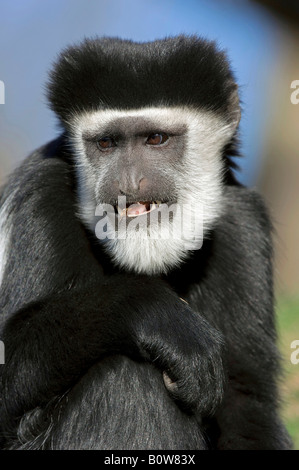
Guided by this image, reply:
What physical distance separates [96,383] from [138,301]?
15.6 inches

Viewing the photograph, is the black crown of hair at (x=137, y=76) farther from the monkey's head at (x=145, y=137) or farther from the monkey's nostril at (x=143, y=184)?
the monkey's nostril at (x=143, y=184)

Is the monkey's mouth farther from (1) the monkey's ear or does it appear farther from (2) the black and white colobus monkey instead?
(1) the monkey's ear

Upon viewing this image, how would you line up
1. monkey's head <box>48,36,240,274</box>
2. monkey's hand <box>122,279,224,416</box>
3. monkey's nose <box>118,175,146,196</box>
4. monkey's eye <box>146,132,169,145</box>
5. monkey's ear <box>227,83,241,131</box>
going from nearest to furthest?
monkey's hand <box>122,279,224,416</box>
monkey's nose <box>118,175,146,196</box>
monkey's head <box>48,36,240,274</box>
monkey's eye <box>146,132,169,145</box>
monkey's ear <box>227,83,241,131</box>

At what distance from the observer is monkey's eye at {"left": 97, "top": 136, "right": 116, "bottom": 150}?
11.3 ft

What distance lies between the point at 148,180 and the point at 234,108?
0.78 meters

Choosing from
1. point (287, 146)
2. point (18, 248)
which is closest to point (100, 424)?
point (18, 248)

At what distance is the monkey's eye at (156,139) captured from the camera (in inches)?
135

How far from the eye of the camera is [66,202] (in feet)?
11.8

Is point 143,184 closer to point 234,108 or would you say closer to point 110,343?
point 110,343

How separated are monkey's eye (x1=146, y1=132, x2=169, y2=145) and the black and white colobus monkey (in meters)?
0.01

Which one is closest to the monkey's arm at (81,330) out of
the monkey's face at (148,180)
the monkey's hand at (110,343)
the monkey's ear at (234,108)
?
the monkey's hand at (110,343)

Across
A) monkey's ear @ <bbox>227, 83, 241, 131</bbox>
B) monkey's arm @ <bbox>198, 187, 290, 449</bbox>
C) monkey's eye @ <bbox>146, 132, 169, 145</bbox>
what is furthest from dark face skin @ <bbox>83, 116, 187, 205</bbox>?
monkey's arm @ <bbox>198, 187, 290, 449</bbox>

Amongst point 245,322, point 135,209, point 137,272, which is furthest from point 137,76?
point 245,322

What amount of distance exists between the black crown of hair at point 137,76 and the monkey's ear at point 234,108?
0.06 m
